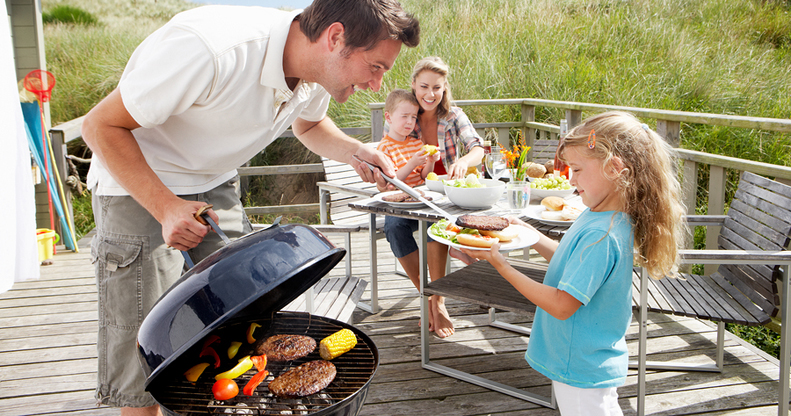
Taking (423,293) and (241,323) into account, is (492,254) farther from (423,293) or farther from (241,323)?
(423,293)

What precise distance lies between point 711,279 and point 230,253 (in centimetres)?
238

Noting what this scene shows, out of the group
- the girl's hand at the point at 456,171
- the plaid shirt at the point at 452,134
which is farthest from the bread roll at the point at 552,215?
the plaid shirt at the point at 452,134

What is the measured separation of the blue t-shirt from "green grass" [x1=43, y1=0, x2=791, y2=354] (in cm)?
510

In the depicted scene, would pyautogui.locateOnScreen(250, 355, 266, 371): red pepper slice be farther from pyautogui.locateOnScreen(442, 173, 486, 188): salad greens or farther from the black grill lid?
pyautogui.locateOnScreen(442, 173, 486, 188): salad greens

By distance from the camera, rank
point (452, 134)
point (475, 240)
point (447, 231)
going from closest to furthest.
→ point (475, 240) < point (447, 231) < point (452, 134)

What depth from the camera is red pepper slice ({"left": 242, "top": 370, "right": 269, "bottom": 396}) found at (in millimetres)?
1218

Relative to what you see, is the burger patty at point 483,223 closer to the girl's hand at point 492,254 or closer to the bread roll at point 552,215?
the girl's hand at point 492,254

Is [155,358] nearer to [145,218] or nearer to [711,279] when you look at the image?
[145,218]

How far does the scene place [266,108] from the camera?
4.94ft

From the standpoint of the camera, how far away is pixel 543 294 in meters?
1.55

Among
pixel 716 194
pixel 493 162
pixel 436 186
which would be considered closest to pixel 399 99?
pixel 436 186

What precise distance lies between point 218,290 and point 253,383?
334mm

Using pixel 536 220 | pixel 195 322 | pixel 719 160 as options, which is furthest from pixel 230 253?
pixel 719 160

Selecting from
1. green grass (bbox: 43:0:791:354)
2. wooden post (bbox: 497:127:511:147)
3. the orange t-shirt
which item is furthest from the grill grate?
green grass (bbox: 43:0:791:354)
